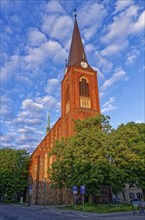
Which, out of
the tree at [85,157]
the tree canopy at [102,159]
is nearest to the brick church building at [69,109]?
the tree at [85,157]

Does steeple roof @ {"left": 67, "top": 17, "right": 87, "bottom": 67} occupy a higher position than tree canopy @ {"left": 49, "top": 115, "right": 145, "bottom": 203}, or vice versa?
steeple roof @ {"left": 67, "top": 17, "right": 87, "bottom": 67}

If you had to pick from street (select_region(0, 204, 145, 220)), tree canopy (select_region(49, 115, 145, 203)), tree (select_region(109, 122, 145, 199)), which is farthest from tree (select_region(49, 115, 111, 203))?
street (select_region(0, 204, 145, 220))

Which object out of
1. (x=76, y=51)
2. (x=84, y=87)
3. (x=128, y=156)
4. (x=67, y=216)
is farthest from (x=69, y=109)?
(x=67, y=216)

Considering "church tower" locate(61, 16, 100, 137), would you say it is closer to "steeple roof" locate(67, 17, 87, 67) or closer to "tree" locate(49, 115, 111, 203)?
"steeple roof" locate(67, 17, 87, 67)

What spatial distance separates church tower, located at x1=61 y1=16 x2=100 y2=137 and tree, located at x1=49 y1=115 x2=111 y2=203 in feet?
32.4

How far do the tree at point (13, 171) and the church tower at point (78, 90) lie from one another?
14.3m

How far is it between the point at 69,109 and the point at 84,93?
4552 mm

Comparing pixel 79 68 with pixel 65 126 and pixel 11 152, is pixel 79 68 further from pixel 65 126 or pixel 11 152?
pixel 11 152

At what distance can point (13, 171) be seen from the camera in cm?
4478

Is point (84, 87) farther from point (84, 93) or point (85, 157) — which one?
point (85, 157)

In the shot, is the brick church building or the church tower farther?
the church tower

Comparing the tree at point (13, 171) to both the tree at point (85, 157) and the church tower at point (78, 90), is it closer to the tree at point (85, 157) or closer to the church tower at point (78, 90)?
the church tower at point (78, 90)

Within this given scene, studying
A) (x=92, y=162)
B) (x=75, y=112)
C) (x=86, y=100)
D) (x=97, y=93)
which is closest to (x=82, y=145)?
(x=92, y=162)

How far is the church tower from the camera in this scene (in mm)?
38094
